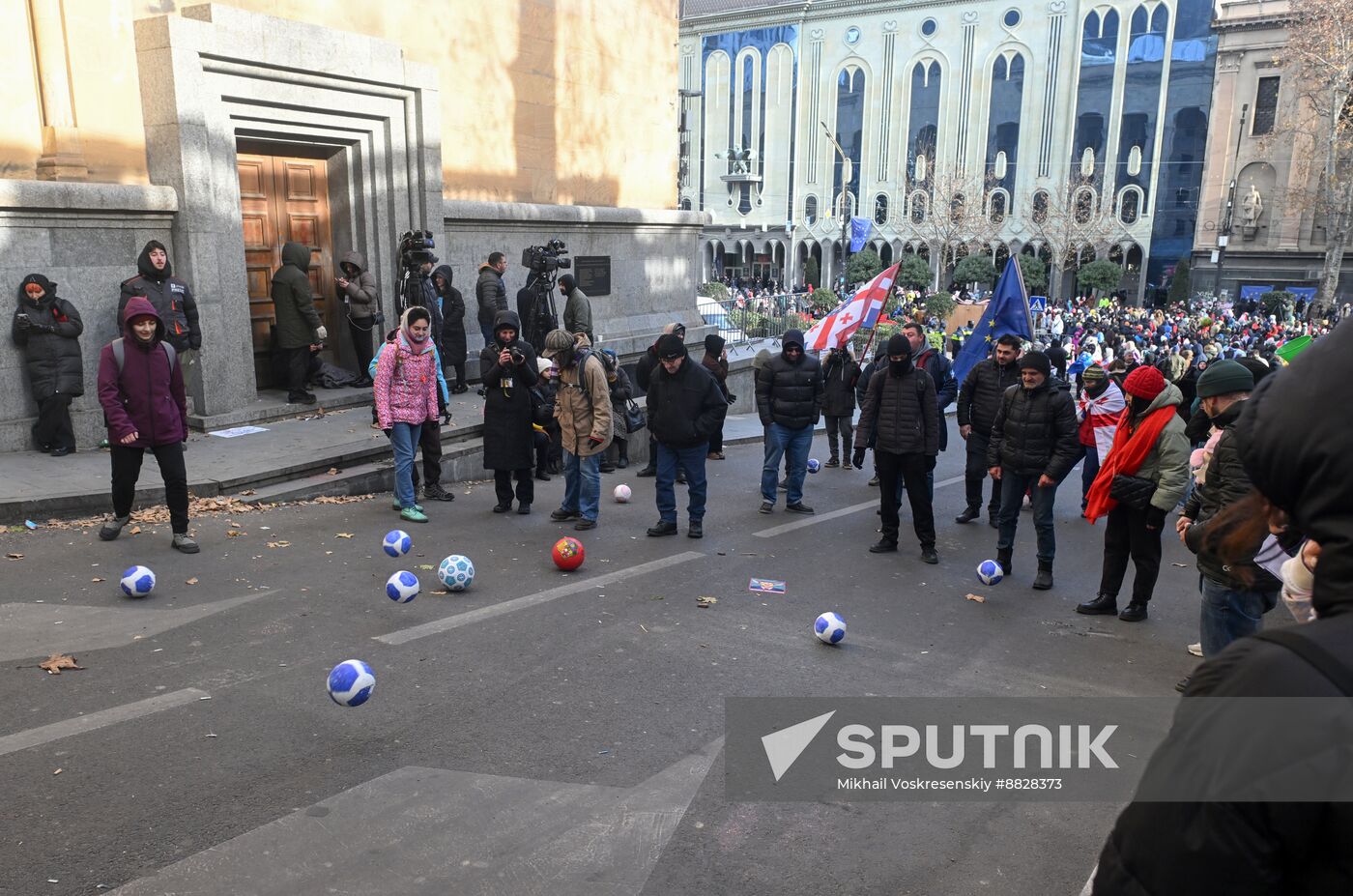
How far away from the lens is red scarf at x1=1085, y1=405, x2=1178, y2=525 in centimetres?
711

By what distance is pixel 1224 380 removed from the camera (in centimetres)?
597

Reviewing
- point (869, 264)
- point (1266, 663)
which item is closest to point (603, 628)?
point (1266, 663)

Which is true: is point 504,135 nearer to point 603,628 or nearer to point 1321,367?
point 603,628

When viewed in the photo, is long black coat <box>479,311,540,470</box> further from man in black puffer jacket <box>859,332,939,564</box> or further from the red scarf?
the red scarf

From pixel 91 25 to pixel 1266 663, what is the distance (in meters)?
12.5

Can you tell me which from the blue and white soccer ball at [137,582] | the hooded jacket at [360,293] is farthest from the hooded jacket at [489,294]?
the blue and white soccer ball at [137,582]

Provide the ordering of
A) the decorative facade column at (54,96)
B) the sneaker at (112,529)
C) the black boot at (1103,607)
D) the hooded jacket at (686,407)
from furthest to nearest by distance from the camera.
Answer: the decorative facade column at (54,96) < the hooded jacket at (686,407) < the sneaker at (112,529) < the black boot at (1103,607)

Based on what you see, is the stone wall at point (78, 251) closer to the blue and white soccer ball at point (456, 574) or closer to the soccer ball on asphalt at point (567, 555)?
the blue and white soccer ball at point (456, 574)

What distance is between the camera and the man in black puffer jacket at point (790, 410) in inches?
425

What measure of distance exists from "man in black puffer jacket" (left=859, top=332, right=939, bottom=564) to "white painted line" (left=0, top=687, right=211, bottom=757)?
20.0 ft

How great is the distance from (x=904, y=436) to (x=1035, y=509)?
1350 millimetres

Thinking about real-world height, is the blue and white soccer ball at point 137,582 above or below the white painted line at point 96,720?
above

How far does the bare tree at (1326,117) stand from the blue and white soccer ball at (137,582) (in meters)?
48.0

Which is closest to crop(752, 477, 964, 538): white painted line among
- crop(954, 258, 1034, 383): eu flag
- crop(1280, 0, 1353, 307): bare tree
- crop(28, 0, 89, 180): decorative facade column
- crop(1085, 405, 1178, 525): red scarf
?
crop(954, 258, 1034, 383): eu flag
